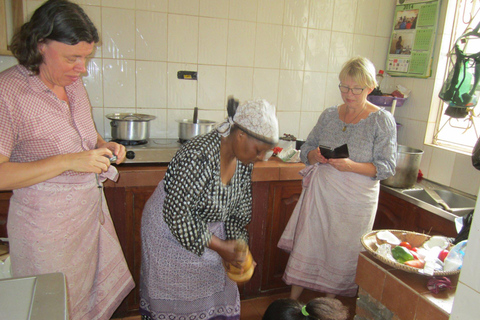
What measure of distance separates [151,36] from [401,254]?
1.83 metres

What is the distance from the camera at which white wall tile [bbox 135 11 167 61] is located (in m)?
2.16

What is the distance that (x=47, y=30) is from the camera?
1114 millimetres

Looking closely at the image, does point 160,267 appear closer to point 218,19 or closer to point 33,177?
point 33,177

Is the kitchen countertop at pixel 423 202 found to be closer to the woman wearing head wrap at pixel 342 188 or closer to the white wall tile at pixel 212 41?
the woman wearing head wrap at pixel 342 188

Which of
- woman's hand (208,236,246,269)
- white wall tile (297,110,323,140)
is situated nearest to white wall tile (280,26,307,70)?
white wall tile (297,110,323,140)

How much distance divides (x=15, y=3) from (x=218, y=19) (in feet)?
3.75

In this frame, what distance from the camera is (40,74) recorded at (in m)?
1.21

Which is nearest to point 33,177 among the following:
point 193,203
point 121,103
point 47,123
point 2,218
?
point 47,123

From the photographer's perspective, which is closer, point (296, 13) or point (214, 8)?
point (214, 8)

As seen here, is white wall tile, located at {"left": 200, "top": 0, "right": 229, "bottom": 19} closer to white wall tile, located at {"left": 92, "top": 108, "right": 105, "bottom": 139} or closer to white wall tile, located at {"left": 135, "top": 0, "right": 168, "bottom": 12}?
white wall tile, located at {"left": 135, "top": 0, "right": 168, "bottom": 12}

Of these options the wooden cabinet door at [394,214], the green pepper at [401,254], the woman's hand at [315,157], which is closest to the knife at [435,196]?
the wooden cabinet door at [394,214]

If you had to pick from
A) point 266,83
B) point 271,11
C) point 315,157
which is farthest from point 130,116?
point 271,11

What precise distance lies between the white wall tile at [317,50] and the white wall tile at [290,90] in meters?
0.12

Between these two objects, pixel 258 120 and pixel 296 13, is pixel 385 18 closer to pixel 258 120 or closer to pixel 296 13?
pixel 296 13
